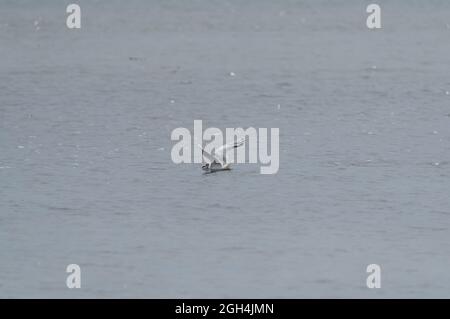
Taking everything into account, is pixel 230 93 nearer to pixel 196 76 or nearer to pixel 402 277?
pixel 196 76

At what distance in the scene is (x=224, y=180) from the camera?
39.7 meters

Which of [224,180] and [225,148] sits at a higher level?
[225,148]

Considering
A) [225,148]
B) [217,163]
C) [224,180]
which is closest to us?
[225,148]

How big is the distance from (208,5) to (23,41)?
5649 cm

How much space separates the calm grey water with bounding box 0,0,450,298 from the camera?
31.1m

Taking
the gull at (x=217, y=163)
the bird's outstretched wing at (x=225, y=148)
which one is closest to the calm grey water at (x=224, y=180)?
the gull at (x=217, y=163)

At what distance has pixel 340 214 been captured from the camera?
3631cm

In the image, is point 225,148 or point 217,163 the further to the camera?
point 217,163

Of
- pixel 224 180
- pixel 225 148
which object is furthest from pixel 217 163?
pixel 225 148

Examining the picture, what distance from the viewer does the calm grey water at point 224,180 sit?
31125mm

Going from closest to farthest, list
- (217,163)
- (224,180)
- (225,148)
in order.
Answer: (225,148) < (224,180) < (217,163)

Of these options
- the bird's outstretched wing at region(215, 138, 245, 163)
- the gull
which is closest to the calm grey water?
the gull

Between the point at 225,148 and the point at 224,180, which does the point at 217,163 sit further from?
the point at 225,148
